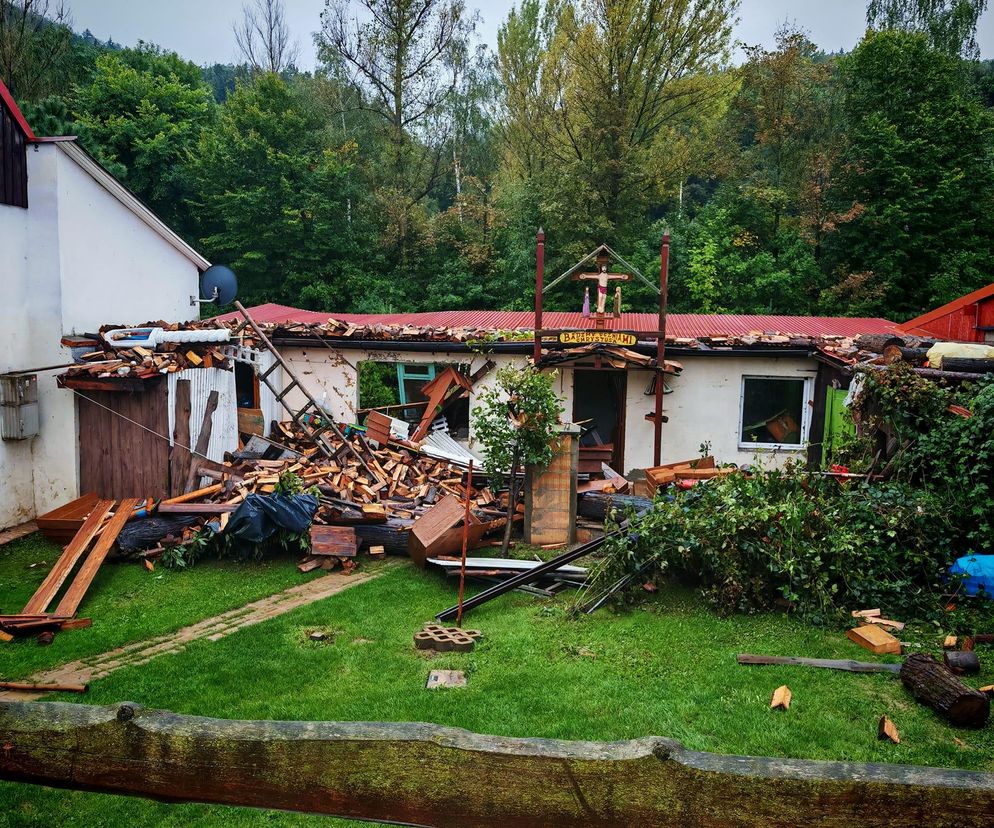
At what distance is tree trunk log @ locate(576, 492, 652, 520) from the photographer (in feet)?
36.7

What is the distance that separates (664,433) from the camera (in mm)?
14898

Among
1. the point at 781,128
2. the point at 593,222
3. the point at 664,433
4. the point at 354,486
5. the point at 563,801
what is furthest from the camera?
the point at 781,128

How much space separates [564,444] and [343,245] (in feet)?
67.9

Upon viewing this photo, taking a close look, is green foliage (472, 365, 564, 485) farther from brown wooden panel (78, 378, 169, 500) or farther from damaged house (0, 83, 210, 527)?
damaged house (0, 83, 210, 527)

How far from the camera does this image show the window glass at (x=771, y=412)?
48.7 ft

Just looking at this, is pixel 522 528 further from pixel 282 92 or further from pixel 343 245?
pixel 282 92

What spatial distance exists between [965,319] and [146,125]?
29318 mm

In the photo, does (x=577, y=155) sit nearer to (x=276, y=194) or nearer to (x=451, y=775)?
(x=276, y=194)

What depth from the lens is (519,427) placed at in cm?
1106

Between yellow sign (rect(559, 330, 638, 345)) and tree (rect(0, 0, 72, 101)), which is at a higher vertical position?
tree (rect(0, 0, 72, 101))

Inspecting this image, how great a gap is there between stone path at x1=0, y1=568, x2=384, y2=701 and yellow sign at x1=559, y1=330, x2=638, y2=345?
547 cm

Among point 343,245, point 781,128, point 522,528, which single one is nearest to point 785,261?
point 781,128

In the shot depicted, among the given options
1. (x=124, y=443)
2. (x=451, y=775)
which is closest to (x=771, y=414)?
(x=124, y=443)

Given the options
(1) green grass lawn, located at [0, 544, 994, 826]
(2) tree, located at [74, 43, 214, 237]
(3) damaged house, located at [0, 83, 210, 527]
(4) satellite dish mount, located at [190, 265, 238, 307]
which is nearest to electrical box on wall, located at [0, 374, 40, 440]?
(3) damaged house, located at [0, 83, 210, 527]
